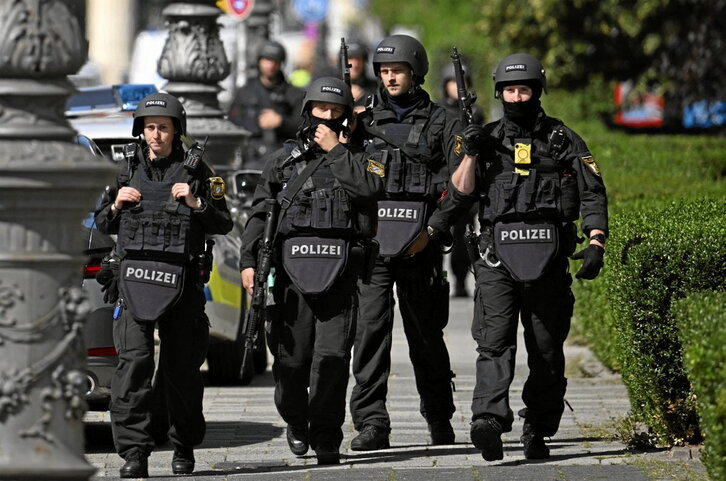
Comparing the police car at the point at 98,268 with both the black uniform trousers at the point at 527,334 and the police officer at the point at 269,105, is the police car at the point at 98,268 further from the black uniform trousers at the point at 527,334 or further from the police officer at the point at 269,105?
the police officer at the point at 269,105

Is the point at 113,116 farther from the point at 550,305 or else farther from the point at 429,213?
the point at 550,305

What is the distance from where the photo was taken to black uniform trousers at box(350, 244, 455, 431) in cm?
880

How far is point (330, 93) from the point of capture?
808 cm

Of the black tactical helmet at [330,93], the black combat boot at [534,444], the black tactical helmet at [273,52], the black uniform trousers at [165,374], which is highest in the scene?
the black tactical helmet at [273,52]

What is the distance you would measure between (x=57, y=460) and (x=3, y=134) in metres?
0.98

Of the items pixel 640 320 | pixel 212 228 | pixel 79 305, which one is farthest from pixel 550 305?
pixel 79 305

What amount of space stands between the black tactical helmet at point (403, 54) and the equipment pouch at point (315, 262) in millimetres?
1271

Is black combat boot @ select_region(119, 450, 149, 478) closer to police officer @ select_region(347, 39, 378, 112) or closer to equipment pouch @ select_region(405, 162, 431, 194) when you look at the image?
equipment pouch @ select_region(405, 162, 431, 194)

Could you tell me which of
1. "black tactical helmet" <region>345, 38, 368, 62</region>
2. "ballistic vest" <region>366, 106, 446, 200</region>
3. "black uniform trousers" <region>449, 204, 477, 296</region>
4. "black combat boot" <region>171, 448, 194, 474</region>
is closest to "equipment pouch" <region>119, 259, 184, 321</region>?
"black combat boot" <region>171, 448, 194, 474</region>

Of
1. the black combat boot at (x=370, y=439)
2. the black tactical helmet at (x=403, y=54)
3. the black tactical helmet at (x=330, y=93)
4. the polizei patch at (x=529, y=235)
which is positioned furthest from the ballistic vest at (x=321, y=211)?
the black combat boot at (x=370, y=439)

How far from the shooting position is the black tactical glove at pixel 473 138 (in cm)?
794

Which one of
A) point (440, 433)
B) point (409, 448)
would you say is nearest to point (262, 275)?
point (409, 448)

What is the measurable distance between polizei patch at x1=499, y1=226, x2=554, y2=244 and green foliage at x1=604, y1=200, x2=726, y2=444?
0.40 meters

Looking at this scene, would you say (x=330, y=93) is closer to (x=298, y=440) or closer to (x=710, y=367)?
(x=298, y=440)
